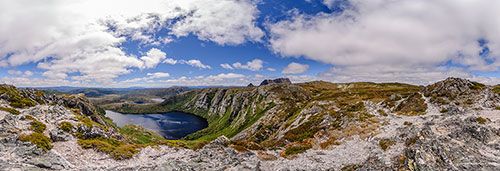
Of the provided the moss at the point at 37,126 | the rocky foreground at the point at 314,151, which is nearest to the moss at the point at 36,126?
the moss at the point at 37,126

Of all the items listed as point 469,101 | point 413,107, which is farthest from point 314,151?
point 469,101

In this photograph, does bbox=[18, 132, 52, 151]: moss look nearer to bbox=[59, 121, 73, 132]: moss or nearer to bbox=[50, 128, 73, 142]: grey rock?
bbox=[50, 128, 73, 142]: grey rock

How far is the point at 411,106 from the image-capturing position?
52.0 meters

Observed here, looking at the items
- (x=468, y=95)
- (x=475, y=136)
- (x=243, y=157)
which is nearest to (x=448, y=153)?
(x=475, y=136)

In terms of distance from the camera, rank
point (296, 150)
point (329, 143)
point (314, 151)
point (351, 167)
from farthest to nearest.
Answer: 1. point (329, 143)
2. point (296, 150)
3. point (314, 151)
4. point (351, 167)

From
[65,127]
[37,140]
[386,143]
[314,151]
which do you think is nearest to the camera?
[37,140]

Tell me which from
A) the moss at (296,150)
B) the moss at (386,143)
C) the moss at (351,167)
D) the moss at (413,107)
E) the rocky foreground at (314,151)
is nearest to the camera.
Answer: the rocky foreground at (314,151)

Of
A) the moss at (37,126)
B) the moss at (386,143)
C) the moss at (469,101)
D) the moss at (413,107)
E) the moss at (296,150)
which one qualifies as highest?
the moss at (469,101)

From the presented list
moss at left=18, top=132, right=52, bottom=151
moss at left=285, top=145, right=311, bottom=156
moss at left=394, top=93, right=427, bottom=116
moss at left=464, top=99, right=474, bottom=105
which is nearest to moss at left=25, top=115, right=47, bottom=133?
moss at left=18, top=132, right=52, bottom=151

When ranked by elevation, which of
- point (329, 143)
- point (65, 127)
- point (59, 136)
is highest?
point (65, 127)

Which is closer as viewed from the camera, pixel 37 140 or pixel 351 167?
pixel 351 167

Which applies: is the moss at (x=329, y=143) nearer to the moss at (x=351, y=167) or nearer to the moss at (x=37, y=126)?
the moss at (x=351, y=167)

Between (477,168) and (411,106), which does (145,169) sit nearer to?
(477,168)

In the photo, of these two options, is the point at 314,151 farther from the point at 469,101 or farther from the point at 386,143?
the point at 469,101
